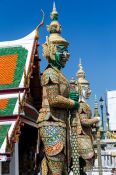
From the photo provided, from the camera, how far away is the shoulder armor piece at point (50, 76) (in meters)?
9.12

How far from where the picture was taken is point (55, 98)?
9016mm

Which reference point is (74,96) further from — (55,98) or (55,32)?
(55,32)

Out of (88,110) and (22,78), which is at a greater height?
(22,78)

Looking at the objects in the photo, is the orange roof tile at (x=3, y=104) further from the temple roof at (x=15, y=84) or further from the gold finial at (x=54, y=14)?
the gold finial at (x=54, y=14)

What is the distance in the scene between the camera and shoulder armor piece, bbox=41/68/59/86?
9.12m

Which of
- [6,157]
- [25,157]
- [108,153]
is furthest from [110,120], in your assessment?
[6,157]

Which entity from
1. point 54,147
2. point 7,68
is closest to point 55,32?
point 54,147

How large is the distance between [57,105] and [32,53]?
4.49 meters

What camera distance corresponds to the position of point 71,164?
9414 millimetres

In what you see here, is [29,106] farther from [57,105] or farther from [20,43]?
[57,105]

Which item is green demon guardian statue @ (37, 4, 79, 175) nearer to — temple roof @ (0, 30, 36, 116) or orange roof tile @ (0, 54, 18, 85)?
temple roof @ (0, 30, 36, 116)

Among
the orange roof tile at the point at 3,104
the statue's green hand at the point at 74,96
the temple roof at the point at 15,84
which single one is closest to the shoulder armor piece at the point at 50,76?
the statue's green hand at the point at 74,96

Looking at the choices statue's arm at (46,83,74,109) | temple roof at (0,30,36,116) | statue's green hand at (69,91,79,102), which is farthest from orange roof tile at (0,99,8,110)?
statue's arm at (46,83,74,109)

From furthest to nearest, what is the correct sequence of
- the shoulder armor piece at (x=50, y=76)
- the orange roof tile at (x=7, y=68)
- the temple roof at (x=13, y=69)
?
the orange roof tile at (x=7, y=68)
the temple roof at (x=13, y=69)
the shoulder armor piece at (x=50, y=76)
